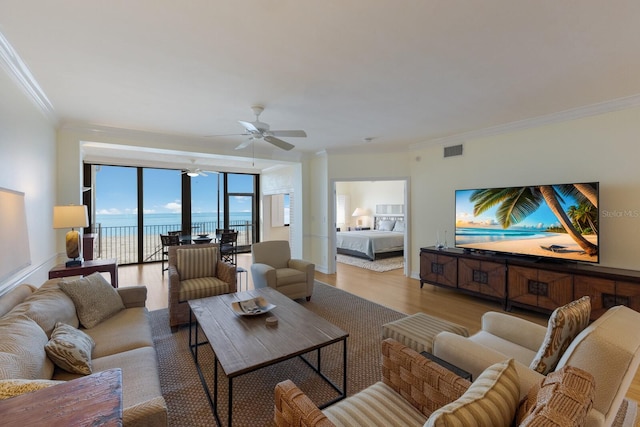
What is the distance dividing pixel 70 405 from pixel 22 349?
85 cm

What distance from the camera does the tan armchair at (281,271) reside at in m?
3.98

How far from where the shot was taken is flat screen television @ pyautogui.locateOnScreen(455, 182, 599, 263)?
335 cm

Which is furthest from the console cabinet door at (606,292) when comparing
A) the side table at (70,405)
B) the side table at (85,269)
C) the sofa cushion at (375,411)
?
the side table at (85,269)

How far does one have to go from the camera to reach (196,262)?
3.79 meters

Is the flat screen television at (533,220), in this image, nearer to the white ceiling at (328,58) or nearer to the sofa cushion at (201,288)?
the white ceiling at (328,58)

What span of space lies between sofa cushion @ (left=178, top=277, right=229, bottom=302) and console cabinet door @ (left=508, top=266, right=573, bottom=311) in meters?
3.77

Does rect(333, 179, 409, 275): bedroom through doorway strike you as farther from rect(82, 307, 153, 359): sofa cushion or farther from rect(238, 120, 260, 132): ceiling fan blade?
rect(82, 307, 153, 359): sofa cushion

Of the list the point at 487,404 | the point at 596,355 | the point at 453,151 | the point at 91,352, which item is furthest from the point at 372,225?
the point at 487,404

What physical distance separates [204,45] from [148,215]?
6.34 metres

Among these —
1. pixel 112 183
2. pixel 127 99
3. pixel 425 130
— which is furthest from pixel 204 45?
pixel 112 183

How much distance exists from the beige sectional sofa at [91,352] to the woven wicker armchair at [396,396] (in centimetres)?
57

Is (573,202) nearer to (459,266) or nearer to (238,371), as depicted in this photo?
(459,266)

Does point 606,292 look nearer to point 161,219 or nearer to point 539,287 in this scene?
point 539,287

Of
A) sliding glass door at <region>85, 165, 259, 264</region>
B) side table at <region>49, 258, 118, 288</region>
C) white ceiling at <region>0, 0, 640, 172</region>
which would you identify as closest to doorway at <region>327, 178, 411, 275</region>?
white ceiling at <region>0, 0, 640, 172</region>
